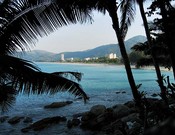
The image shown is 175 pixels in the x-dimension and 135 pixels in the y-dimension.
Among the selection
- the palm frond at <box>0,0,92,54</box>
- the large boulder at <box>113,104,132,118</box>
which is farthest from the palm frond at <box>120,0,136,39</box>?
the palm frond at <box>0,0,92,54</box>

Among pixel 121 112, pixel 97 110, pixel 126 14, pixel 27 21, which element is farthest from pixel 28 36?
pixel 97 110

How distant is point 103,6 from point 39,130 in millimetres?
8870

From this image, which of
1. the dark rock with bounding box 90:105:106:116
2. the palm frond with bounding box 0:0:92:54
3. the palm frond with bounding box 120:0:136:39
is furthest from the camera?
the dark rock with bounding box 90:105:106:116

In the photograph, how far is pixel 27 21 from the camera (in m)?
4.91

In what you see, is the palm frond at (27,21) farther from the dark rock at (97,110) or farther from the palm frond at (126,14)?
the dark rock at (97,110)

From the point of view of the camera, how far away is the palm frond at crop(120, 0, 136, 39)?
535 inches

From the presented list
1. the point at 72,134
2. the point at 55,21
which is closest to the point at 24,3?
the point at 55,21

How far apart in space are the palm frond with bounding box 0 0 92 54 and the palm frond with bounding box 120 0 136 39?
8984mm

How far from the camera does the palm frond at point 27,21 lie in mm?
4852

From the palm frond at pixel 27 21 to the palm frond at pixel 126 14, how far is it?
8.98 m

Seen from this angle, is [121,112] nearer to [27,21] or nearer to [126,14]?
[126,14]

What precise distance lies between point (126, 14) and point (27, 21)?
32.1 feet

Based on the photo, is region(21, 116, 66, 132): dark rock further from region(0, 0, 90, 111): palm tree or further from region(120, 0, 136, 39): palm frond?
region(0, 0, 90, 111): palm tree

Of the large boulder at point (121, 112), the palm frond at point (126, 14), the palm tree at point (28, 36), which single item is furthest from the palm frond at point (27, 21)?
the large boulder at point (121, 112)
